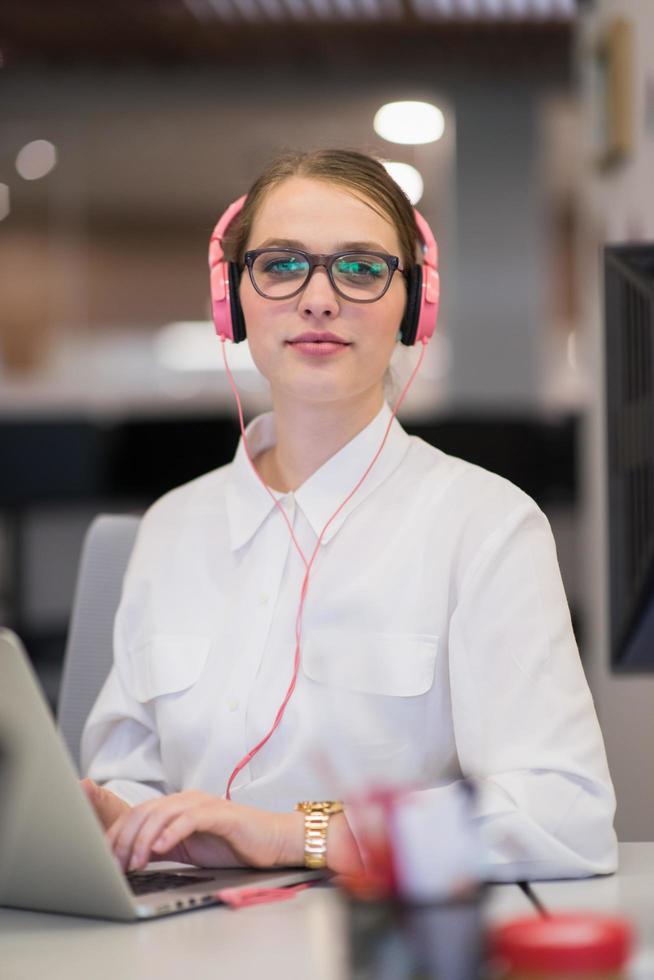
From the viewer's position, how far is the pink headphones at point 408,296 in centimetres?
156

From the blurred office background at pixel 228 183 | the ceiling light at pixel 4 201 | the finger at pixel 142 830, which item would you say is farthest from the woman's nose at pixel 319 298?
the ceiling light at pixel 4 201

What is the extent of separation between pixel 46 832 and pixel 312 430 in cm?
70

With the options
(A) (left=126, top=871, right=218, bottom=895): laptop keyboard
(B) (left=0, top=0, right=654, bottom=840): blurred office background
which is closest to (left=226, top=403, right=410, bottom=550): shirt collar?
(A) (left=126, top=871, right=218, bottom=895): laptop keyboard

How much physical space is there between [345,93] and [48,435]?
2.27 metres

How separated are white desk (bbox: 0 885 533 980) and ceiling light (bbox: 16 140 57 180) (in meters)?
5.23

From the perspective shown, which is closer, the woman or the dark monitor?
the dark monitor

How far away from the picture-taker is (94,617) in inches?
70.1

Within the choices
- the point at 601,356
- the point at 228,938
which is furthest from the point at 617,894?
the point at 601,356

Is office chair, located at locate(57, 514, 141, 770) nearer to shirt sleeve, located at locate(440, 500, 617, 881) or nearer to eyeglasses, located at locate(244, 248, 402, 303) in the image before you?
eyeglasses, located at locate(244, 248, 402, 303)

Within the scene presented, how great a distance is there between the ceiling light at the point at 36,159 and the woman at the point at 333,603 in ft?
15.0

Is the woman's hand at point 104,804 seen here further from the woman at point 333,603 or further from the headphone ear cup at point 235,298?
the headphone ear cup at point 235,298

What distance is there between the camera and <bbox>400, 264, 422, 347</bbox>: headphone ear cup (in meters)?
1.56

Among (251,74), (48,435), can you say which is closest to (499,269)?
(251,74)

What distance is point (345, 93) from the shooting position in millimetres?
6008
